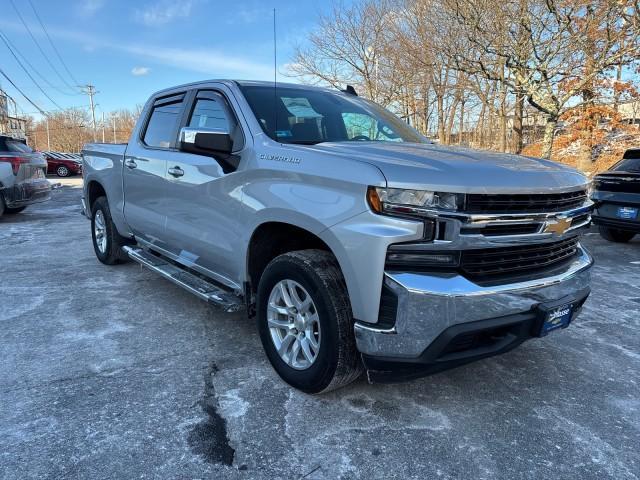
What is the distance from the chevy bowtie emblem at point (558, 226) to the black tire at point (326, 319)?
45.5 inches

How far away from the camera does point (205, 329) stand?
3945 mm

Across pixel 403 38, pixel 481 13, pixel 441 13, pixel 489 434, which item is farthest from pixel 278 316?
pixel 403 38

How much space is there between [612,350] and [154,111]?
452 centimetres

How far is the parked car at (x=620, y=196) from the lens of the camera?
23.1ft

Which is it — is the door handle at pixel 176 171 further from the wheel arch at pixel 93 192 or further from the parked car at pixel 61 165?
the parked car at pixel 61 165

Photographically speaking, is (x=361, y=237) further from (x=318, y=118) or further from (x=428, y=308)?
(x=318, y=118)

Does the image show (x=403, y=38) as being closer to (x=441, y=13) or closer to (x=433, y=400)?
(x=441, y=13)

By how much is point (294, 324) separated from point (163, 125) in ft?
8.44

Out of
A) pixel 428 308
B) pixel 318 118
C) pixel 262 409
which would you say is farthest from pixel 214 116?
pixel 428 308

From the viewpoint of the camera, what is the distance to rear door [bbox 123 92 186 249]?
13.9 feet

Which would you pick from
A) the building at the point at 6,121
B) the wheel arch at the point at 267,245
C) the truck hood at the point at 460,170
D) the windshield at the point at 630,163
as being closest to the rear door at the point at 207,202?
the wheel arch at the point at 267,245

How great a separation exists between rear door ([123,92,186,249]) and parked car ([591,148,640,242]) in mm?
6293

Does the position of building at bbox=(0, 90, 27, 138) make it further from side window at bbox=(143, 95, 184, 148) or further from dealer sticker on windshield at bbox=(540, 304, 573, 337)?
dealer sticker on windshield at bbox=(540, 304, 573, 337)

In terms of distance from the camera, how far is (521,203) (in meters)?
2.51
